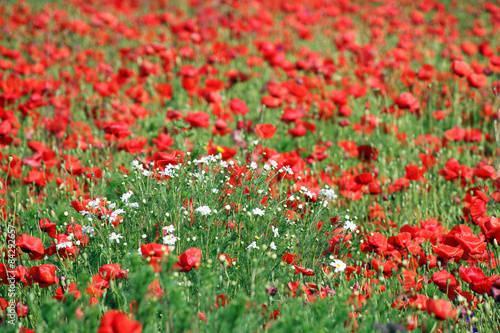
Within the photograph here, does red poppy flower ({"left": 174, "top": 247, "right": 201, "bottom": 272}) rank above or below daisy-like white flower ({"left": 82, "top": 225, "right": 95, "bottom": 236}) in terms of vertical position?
above

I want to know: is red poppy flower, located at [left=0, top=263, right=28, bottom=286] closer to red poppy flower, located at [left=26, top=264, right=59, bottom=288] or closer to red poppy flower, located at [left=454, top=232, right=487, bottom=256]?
red poppy flower, located at [left=26, top=264, right=59, bottom=288]

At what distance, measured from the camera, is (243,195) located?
2424 millimetres

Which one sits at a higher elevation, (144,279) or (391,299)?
(144,279)

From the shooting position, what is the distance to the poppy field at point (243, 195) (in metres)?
1.84

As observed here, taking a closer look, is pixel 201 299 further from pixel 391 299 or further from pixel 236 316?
pixel 391 299

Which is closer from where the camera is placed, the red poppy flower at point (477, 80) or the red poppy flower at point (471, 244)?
the red poppy flower at point (471, 244)

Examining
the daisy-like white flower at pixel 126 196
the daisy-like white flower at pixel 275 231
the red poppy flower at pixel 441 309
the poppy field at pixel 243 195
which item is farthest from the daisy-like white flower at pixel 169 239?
the red poppy flower at pixel 441 309

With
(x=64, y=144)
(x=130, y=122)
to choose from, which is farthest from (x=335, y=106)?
(x=64, y=144)

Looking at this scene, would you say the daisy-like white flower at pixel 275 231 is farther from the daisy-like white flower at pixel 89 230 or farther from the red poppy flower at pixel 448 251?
the daisy-like white flower at pixel 89 230

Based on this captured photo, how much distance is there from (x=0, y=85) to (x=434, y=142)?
3689mm

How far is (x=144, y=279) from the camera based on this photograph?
1540 millimetres

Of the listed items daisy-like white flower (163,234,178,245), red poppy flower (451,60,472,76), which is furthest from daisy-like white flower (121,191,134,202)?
red poppy flower (451,60,472,76)

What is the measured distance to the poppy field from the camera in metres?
1.84

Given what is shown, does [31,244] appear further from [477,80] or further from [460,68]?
[477,80]
